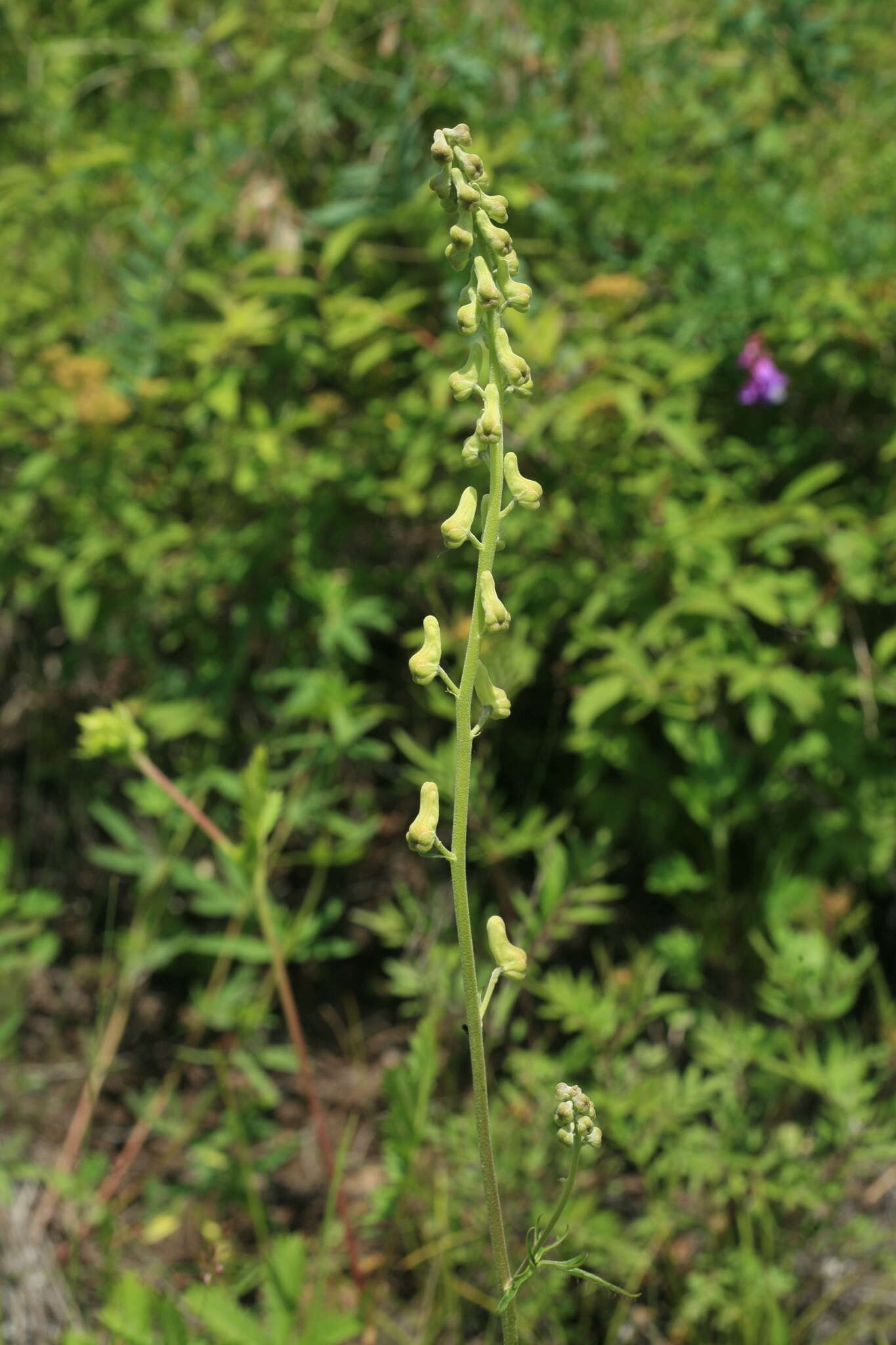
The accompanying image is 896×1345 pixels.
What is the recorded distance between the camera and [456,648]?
2.50m

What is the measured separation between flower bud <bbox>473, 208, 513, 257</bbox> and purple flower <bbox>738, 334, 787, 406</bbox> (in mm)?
1562

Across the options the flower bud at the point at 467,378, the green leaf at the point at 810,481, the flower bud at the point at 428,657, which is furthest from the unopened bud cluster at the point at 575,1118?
the green leaf at the point at 810,481

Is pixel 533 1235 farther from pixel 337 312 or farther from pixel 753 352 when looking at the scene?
pixel 337 312

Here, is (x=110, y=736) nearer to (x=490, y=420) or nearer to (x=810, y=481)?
(x=490, y=420)

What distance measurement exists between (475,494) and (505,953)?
1.57 ft

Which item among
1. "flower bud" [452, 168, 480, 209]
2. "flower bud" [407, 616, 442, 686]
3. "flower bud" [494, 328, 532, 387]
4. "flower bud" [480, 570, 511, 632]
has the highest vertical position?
"flower bud" [452, 168, 480, 209]

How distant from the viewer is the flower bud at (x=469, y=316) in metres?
1.08

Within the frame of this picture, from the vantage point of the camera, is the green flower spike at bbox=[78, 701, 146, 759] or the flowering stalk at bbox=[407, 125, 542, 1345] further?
the green flower spike at bbox=[78, 701, 146, 759]

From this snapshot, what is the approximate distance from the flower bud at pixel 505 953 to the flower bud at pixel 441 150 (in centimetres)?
73

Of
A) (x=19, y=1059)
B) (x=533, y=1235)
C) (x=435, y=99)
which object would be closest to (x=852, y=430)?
(x=435, y=99)

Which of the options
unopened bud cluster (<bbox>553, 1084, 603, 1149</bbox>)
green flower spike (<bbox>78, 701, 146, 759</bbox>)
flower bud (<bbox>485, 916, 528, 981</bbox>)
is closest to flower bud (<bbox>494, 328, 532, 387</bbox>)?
flower bud (<bbox>485, 916, 528, 981</bbox>)

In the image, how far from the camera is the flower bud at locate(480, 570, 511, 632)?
1.09 m

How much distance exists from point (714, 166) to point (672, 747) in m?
1.46

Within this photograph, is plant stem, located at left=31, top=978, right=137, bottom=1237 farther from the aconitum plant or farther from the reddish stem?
the aconitum plant
